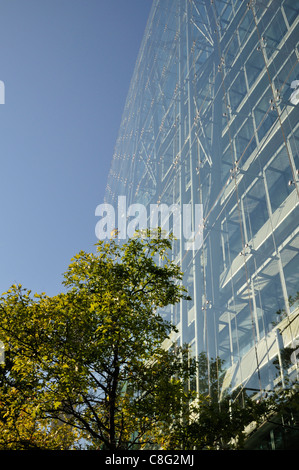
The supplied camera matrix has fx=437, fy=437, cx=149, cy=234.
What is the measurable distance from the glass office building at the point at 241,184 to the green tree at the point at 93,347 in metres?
1.65

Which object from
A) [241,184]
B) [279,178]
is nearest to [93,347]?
[279,178]

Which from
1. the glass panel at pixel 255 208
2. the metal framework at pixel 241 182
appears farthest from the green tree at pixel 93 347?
the glass panel at pixel 255 208

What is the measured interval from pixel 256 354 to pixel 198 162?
7365 mm

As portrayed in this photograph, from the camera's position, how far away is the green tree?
5.80m

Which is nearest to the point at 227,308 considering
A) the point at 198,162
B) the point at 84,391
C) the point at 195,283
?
the point at 195,283

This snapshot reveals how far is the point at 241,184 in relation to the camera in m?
9.51

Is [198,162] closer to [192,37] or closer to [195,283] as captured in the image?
[195,283]

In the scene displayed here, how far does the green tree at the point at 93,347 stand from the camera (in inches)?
228

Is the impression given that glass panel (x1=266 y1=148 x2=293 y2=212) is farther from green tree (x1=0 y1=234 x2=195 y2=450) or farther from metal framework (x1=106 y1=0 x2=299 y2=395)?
green tree (x1=0 y1=234 x2=195 y2=450)

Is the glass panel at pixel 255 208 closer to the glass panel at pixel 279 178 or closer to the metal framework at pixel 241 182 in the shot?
the metal framework at pixel 241 182

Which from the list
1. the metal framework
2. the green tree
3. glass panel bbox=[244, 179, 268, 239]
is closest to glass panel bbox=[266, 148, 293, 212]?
the metal framework

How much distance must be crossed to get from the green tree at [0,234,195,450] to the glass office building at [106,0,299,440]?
5.40 ft

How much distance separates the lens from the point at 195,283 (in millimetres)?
11023

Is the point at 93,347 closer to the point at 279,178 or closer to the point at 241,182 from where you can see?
the point at 279,178
